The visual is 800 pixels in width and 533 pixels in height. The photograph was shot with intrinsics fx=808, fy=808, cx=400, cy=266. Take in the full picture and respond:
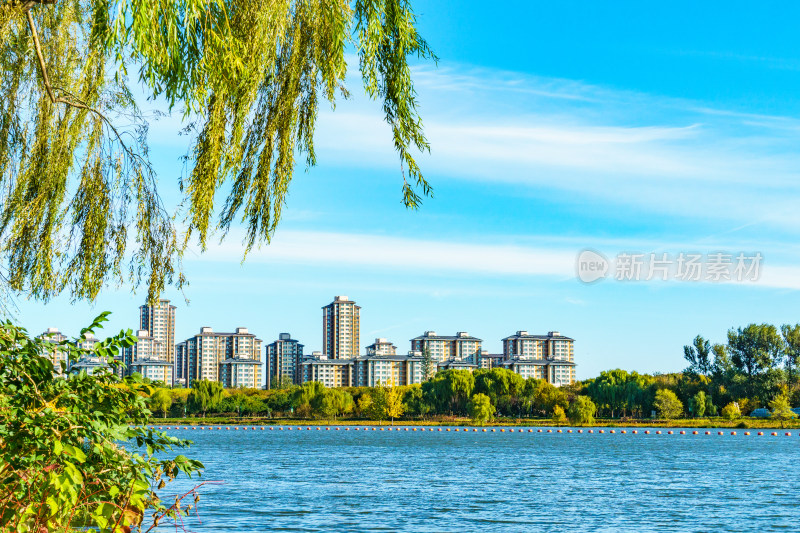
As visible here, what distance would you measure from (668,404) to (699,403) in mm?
3184

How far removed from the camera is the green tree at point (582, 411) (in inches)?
3433

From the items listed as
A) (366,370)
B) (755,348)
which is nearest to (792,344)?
(755,348)

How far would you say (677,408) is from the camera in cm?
8831

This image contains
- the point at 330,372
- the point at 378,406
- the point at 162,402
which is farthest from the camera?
the point at 330,372

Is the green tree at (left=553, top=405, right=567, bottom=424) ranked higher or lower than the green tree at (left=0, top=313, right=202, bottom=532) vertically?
lower

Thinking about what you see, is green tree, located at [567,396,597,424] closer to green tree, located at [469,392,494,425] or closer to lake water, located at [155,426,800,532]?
green tree, located at [469,392,494,425]

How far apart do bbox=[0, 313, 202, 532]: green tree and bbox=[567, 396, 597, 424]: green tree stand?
84396mm

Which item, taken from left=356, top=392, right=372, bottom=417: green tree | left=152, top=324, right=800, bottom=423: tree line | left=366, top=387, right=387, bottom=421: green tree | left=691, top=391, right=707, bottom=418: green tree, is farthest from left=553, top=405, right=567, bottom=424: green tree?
left=356, top=392, right=372, bottom=417: green tree

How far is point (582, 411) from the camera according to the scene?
8712 cm

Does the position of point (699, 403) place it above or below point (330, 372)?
below

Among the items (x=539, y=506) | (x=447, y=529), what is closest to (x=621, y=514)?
(x=539, y=506)

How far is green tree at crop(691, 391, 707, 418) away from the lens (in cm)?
8706

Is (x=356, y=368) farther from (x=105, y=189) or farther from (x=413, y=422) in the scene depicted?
(x=105, y=189)

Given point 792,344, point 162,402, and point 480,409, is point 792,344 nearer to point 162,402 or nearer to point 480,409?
point 480,409
